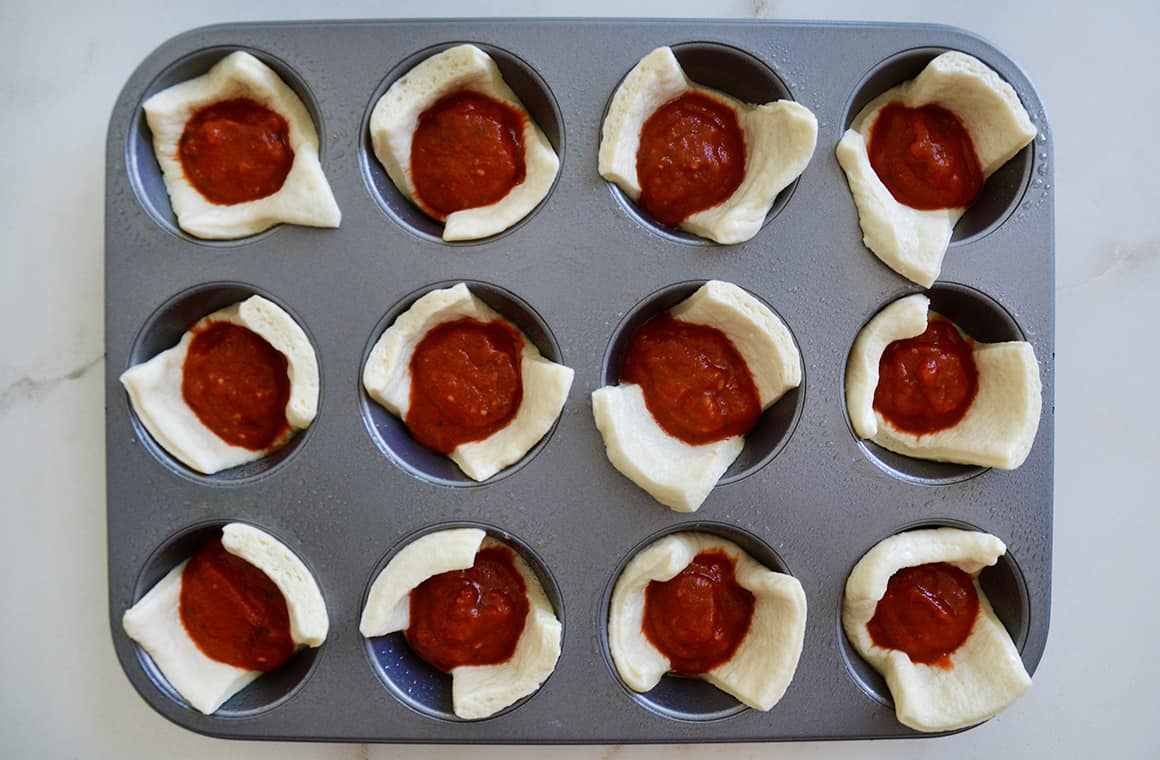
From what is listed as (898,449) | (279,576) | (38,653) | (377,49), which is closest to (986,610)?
(898,449)

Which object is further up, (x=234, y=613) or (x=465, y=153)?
(x=465, y=153)

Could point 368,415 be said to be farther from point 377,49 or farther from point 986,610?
point 986,610

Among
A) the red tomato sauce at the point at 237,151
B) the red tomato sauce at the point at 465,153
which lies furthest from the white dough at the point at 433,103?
the red tomato sauce at the point at 237,151

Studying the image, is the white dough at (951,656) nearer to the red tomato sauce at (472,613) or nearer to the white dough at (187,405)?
the red tomato sauce at (472,613)

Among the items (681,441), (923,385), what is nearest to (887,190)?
(923,385)

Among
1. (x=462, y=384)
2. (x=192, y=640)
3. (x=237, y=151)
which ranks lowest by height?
(x=192, y=640)

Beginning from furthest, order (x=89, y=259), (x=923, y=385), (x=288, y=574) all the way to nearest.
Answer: (x=89, y=259), (x=923, y=385), (x=288, y=574)

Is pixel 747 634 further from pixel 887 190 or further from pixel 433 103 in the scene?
pixel 433 103

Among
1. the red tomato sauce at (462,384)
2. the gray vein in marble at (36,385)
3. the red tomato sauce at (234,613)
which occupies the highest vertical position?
the red tomato sauce at (462,384)

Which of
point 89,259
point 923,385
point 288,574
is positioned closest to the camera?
point 288,574
